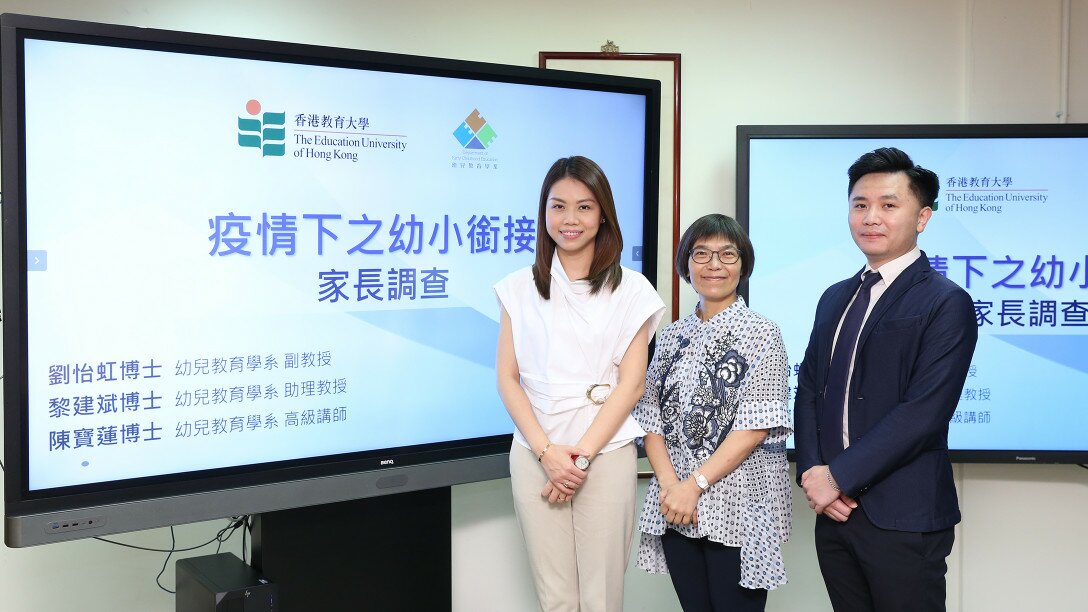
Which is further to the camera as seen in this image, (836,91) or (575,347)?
(836,91)

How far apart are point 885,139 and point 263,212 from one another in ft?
7.27

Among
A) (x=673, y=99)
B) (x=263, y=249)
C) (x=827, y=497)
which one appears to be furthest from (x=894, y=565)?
(x=673, y=99)

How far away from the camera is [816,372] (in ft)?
7.61

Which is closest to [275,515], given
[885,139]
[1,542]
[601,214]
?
[1,542]

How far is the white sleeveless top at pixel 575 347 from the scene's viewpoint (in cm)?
229

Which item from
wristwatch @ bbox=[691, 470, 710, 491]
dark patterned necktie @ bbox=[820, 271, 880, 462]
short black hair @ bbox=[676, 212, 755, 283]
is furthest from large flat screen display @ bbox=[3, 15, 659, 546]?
dark patterned necktie @ bbox=[820, 271, 880, 462]

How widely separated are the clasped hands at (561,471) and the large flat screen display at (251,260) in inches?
21.0

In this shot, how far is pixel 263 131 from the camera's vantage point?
238 cm

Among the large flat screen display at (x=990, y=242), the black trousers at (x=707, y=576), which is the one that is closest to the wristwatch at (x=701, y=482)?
the black trousers at (x=707, y=576)

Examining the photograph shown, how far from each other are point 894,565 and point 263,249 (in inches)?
71.5

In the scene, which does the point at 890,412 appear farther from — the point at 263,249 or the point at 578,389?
the point at 263,249

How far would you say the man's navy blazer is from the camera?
2.02m

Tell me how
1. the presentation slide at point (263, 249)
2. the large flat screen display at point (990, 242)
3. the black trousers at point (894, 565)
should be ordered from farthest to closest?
the large flat screen display at point (990, 242)
the presentation slide at point (263, 249)
the black trousers at point (894, 565)

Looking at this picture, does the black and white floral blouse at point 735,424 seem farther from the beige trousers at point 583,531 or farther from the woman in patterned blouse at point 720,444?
the beige trousers at point 583,531
